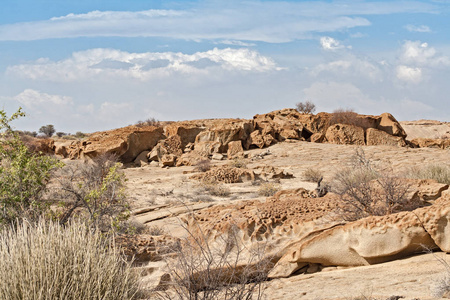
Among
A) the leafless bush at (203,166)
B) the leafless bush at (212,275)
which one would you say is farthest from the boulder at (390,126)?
the leafless bush at (212,275)

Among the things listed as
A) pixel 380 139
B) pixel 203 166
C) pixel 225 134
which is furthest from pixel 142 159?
pixel 380 139

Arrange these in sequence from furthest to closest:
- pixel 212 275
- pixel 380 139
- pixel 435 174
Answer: pixel 380 139 → pixel 435 174 → pixel 212 275

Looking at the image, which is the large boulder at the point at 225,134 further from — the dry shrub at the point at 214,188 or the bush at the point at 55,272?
the bush at the point at 55,272

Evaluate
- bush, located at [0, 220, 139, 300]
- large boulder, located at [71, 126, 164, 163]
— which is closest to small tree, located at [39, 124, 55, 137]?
large boulder, located at [71, 126, 164, 163]

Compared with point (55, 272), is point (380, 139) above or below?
below

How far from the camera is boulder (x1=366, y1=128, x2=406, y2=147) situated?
1025 inches

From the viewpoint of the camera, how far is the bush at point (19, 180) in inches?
278

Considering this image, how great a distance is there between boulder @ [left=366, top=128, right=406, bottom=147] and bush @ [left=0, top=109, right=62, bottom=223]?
2140 centimetres

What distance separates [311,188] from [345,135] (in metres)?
12.3

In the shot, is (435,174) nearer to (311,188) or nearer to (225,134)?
(311,188)

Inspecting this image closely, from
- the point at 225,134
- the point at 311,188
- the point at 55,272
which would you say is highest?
the point at 225,134

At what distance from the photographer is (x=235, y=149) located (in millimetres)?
23875

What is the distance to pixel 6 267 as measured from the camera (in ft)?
12.7

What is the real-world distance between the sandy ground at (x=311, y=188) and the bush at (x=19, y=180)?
2.23 metres
